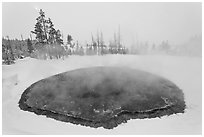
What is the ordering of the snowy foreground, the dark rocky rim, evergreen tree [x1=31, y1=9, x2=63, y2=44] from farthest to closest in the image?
evergreen tree [x1=31, y1=9, x2=63, y2=44]
the dark rocky rim
the snowy foreground

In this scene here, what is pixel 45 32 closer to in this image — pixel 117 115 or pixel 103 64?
pixel 103 64

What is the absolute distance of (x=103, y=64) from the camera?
129 feet

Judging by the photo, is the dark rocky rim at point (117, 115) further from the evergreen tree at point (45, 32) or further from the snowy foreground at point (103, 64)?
the evergreen tree at point (45, 32)

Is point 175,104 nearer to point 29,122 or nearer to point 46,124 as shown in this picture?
point 46,124

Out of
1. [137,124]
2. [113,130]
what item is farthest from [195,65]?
[113,130]

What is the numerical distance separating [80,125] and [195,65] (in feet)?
94.6

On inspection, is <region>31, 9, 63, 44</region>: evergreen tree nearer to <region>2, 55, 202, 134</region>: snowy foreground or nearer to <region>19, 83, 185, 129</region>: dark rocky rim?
<region>2, 55, 202, 134</region>: snowy foreground

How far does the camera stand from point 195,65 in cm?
3856

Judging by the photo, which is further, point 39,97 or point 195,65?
point 195,65

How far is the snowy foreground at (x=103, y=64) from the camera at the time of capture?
61.9 ft

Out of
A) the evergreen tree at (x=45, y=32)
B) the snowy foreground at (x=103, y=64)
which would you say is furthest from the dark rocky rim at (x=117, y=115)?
the evergreen tree at (x=45, y=32)

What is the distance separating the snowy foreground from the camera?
1888cm

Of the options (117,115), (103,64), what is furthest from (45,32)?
(117,115)

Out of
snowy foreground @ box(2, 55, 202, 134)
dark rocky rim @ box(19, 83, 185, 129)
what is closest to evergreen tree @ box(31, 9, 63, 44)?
snowy foreground @ box(2, 55, 202, 134)
